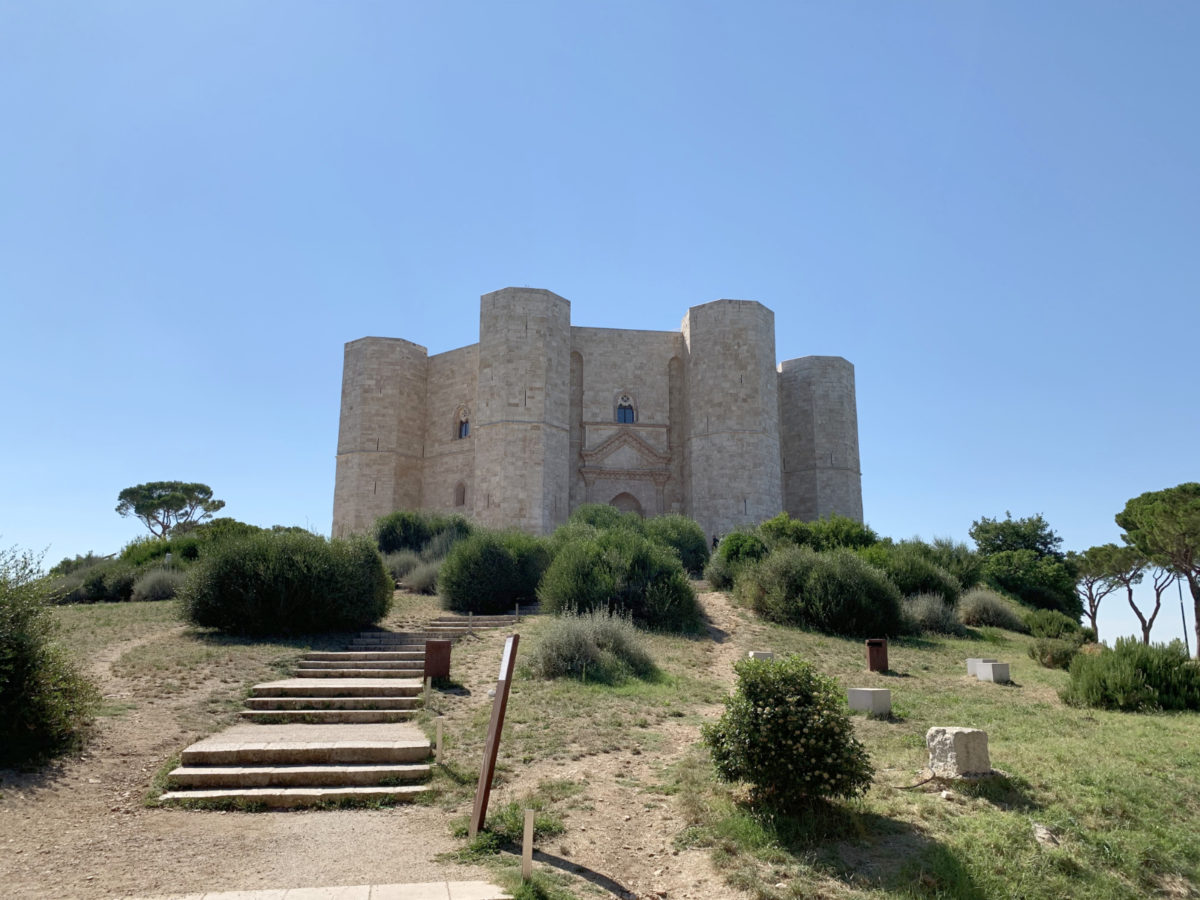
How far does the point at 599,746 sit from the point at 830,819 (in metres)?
2.51

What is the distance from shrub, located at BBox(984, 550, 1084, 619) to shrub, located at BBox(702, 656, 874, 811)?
71.8 ft

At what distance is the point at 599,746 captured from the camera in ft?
22.9

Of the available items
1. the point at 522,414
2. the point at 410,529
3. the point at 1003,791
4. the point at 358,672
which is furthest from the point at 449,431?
the point at 1003,791

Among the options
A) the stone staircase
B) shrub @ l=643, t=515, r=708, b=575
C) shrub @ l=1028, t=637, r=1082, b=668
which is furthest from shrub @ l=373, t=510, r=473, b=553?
shrub @ l=1028, t=637, r=1082, b=668

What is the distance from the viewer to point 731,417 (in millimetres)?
28703

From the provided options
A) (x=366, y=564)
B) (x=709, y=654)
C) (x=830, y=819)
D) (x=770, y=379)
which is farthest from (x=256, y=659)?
(x=770, y=379)

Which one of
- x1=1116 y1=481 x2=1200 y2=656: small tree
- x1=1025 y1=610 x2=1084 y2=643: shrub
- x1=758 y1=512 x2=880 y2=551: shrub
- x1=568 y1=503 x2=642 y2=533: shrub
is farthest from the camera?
x1=568 y1=503 x2=642 y2=533: shrub

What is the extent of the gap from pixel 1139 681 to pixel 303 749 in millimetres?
9010

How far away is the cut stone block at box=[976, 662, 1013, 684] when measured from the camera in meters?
10.6

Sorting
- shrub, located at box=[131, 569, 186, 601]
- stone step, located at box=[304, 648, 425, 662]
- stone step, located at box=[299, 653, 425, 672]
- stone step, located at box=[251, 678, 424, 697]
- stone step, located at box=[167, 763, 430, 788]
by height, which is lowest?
stone step, located at box=[167, 763, 430, 788]

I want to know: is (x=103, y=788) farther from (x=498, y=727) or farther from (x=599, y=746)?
(x=599, y=746)

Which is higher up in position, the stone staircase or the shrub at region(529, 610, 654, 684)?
the shrub at region(529, 610, 654, 684)

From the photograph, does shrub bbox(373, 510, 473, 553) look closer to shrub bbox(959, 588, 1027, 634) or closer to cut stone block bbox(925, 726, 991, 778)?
shrub bbox(959, 588, 1027, 634)

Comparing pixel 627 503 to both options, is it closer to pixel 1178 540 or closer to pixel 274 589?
pixel 1178 540
